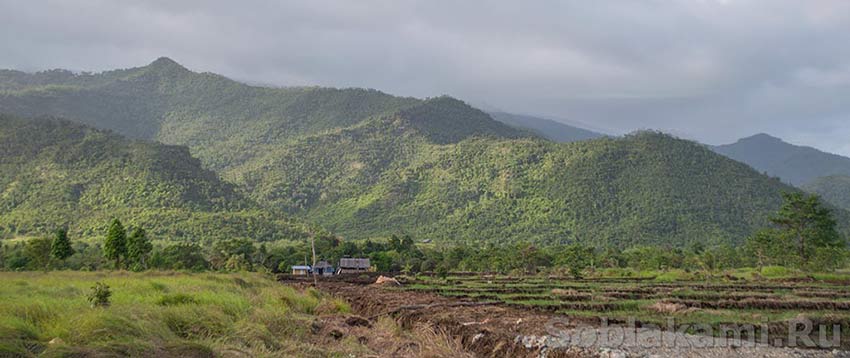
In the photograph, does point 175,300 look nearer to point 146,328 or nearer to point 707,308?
point 146,328

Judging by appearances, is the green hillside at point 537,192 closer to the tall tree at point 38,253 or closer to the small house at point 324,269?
the small house at point 324,269

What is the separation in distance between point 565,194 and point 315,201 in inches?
2483

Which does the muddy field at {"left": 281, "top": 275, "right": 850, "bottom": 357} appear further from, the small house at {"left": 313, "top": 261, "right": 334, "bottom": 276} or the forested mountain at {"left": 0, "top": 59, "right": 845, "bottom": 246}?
the forested mountain at {"left": 0, "top": 59, "right": 845, "bottom": 246}

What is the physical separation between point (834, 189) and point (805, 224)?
15622 centimetres

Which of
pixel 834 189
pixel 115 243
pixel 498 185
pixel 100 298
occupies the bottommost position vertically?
pixel 115 243

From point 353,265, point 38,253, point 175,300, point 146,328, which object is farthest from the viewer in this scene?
point 353,265

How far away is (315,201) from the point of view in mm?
146750

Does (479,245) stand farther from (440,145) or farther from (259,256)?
(440,145)

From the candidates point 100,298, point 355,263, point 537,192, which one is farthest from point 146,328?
point 537,192

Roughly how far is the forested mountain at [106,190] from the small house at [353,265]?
29422 mm

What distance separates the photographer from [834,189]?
180250 mm

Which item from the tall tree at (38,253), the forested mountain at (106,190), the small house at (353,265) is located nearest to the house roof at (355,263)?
the small house at (353,265)

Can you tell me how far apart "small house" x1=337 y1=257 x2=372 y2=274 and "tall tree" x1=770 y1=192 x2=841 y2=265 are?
4319 cm

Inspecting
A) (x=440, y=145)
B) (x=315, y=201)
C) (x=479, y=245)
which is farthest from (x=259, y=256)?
(x=440, y=145)
